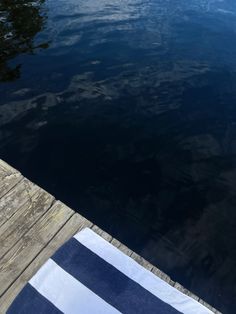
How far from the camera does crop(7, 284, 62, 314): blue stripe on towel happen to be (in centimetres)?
350

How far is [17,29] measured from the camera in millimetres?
12492

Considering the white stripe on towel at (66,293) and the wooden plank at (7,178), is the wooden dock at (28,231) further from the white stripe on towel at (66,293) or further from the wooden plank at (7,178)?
the white stripe on towel at (66,293)

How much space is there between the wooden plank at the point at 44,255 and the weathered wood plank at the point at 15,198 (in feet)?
2.91

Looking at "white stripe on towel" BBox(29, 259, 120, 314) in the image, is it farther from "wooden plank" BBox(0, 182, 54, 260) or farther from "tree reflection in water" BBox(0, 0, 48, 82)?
"tree reflection in water" BBox(0, 0, 48, 82)

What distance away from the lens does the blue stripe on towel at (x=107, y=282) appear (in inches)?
140

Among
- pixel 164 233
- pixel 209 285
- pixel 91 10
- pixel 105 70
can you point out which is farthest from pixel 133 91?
pixel 91 10

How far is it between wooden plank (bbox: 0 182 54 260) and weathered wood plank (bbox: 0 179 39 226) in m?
0.02

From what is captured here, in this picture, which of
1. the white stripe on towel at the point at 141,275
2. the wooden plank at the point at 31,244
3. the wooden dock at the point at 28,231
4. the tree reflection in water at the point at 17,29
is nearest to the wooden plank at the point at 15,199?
the wooden dock at the point at 28,231

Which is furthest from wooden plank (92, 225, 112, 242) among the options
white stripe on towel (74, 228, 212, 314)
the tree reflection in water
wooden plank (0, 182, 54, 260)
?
the tree reflection in water

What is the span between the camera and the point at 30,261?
444 centimetres

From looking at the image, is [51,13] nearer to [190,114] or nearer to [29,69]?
[29,69]

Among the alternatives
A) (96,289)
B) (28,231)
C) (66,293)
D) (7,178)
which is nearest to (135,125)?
(7,178)

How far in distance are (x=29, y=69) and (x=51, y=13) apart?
5.11 meters

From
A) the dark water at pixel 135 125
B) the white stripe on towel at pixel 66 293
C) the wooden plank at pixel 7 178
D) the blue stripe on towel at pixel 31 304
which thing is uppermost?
the white stripe on towel at pixel 66 293
